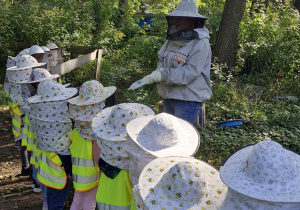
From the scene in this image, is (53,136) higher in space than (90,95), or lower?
lower

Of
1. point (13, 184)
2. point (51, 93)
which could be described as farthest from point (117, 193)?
point (13, 184)

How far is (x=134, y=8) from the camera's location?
486 inches

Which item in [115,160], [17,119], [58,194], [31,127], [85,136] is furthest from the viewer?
[17,119]

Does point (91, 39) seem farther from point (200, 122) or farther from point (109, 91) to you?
point (109, 91)

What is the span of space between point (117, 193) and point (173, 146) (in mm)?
775

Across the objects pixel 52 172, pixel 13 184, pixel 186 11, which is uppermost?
pixel 186 11

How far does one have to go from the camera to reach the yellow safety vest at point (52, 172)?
356 centimetres

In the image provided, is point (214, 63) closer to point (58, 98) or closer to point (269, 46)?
point (269, 46)

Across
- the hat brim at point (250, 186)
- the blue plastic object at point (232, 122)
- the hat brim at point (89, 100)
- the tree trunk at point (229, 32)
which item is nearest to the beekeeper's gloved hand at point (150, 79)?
the hat brim at point (89, 100)

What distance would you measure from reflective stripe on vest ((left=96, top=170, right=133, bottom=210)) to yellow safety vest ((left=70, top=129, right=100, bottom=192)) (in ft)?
1.67

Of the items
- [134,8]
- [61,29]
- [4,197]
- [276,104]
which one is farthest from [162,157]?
[134,8]

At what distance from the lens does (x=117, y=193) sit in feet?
9.57

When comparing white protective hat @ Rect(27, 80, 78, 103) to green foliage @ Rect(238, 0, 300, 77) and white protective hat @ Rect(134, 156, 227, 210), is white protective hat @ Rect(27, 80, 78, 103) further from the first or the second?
green foliage @ Rect(238, 0, 300, 77)

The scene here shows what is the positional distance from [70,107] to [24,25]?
7545 millimetres
